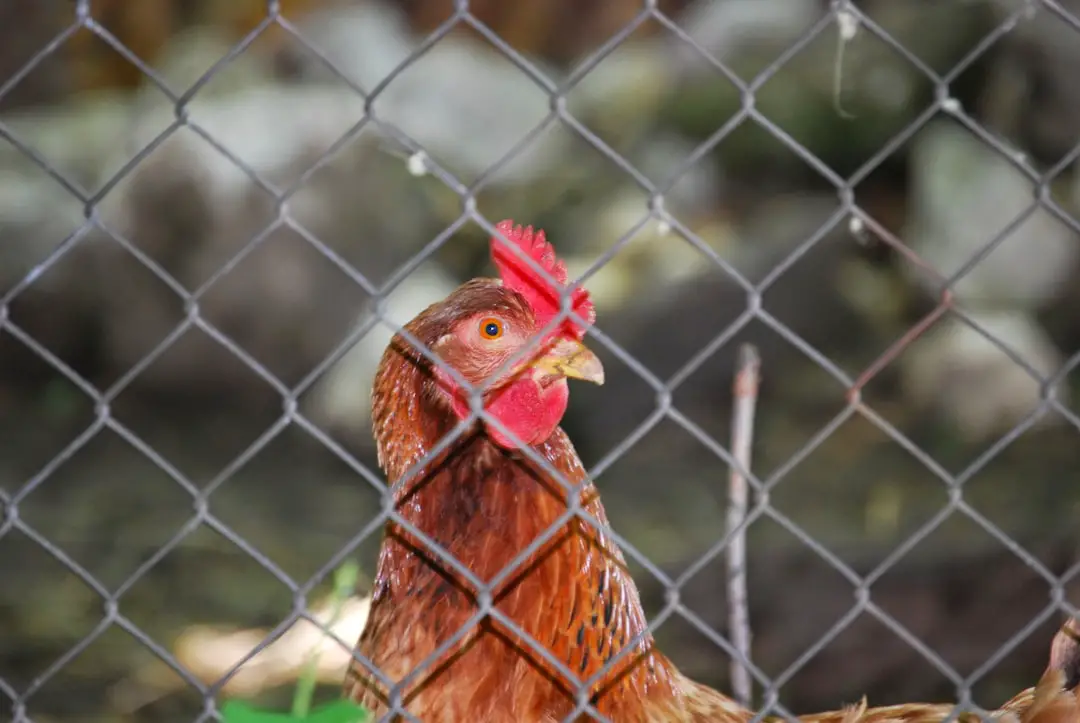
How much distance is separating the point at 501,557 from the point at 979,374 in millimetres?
4527

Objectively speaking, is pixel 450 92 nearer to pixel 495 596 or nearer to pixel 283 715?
pixel 495 596

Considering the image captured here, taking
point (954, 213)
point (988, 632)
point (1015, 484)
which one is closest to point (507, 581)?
point (988, 632)

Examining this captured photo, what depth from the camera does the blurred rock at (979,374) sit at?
19.1ft

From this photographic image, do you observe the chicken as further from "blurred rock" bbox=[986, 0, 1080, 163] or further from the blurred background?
"blurred rock" bbox=[986, 0, 1080, 163]

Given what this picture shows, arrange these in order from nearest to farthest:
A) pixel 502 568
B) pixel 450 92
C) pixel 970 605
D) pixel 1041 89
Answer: pixel 502 568 → pixel 970 605 → pixel 1041 89 → pixel 450 92

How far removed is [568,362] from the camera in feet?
7.02

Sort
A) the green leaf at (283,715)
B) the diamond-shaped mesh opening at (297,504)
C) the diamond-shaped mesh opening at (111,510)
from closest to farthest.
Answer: the green leaf at (283,715) < the diamond-shaped mesh opening at (111,510) < the diamond-shaped mesh opening at (297,504)

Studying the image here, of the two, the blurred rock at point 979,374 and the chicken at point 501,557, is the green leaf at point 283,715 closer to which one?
the chicken at point 501,557

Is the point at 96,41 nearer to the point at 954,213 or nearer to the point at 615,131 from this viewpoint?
A: the point at 615,131

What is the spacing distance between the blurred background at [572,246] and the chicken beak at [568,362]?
2842 mm

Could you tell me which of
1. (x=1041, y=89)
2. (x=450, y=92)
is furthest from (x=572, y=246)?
(x=1041, y=89)

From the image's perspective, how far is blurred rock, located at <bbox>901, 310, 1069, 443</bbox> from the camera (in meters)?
5.81

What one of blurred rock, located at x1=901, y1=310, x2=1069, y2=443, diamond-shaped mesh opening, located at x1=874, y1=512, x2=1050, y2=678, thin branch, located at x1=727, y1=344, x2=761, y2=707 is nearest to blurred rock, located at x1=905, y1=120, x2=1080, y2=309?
blurred rock, located at x1=901, y1=310, x2=1069, y2=443

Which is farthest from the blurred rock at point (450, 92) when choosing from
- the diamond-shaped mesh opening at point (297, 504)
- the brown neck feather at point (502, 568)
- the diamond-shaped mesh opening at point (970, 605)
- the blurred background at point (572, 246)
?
the brown neck feather at point (502, 568)
